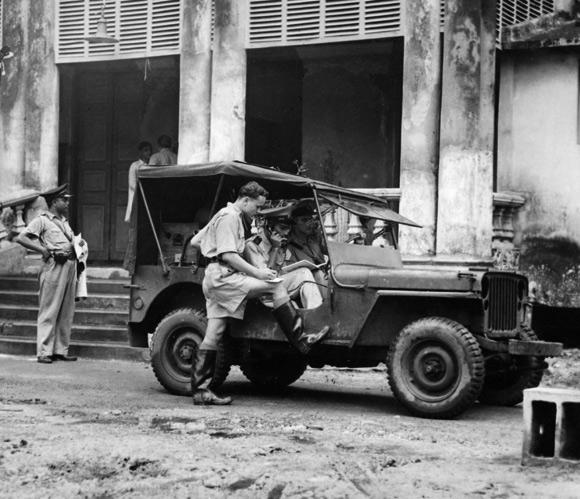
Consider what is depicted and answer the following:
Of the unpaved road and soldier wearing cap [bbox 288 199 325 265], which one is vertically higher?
soldier wearing cap [bbox 288 199 325 265]

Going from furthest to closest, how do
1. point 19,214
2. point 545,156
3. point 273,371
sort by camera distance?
point 19,214 → point 545,156 → point 273,371

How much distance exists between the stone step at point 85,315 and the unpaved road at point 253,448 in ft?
11.8

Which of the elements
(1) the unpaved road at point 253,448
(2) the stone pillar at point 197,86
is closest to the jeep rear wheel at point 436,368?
(1) the unpaved road at point 253,448

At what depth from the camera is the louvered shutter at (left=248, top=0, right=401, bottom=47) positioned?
14.5 meters

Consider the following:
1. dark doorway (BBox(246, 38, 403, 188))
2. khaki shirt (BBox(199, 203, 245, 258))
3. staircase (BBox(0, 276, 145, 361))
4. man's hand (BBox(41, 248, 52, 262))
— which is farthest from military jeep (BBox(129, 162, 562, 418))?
dark doorway (BBox(246, 38, 403, 188))

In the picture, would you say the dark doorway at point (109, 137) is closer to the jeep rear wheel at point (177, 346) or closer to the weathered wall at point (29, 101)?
the weathered wall at point (29, 101)

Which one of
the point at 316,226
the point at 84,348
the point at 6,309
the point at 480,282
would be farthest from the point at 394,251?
the point at 6,309

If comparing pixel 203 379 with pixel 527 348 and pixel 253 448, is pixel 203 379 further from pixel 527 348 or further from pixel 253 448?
pixel 527 348

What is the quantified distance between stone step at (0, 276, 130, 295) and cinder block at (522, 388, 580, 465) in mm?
9075

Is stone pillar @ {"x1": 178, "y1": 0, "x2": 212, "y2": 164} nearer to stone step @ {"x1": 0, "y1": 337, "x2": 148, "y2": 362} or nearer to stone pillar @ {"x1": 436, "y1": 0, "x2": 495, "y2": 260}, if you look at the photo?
stone step @ {"x1": 0, "y1": 337, "x2": 148, "y2": 362}

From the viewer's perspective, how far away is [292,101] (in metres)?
18.9

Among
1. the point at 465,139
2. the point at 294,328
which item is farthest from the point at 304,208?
the point at 465,139

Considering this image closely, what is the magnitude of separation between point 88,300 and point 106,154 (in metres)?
5.00

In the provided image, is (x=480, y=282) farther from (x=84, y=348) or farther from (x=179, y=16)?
(x=179, y=16)
